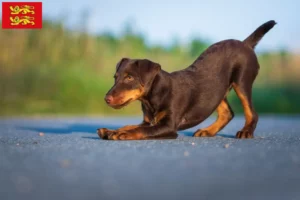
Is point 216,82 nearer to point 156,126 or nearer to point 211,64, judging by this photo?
point 211,64

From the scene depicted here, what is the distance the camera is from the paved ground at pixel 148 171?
3.55m

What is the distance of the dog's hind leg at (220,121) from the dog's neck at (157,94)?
3.53ft

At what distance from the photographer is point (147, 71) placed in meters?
7.18

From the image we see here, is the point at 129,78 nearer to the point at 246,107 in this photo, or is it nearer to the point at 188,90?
the point at 188,90

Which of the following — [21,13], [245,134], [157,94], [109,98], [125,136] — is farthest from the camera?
[21,13]

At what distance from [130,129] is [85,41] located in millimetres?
10842

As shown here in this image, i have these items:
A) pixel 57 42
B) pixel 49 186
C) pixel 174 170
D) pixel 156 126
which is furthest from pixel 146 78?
pixel 57 42

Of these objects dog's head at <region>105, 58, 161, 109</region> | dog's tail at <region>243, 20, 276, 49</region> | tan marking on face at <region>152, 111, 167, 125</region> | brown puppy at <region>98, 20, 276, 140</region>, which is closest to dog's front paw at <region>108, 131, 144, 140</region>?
brown puppy at <region>98, 20, 276, 140</region>

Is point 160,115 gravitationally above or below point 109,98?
below

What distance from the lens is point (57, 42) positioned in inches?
669

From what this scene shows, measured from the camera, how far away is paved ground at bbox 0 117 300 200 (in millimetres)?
3555

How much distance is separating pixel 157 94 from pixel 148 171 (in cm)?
296

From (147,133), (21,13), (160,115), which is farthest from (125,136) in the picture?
(21,13)

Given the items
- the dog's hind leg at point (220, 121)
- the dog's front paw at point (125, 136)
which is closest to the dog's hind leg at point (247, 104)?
the dog's hind leg at point (220, 121)
